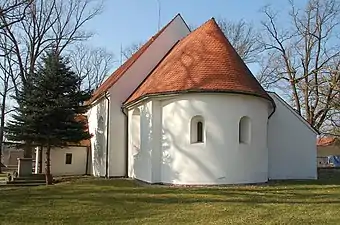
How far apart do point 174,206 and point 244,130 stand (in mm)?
7062

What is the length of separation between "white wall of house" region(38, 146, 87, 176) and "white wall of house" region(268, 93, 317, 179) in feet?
43.0

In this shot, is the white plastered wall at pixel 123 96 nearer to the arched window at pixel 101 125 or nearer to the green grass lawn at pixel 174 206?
the arched window at pixel 101 125

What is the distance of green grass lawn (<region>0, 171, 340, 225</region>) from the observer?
10641 mm

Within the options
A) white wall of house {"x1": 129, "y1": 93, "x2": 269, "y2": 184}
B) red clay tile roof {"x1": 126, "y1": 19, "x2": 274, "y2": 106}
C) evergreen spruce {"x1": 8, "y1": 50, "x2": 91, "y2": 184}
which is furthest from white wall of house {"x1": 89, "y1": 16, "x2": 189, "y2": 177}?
white wall of house {"x1": 129, "y1": 93, "x2": 269, "y2": 184}

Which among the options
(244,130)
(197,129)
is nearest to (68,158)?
(197,129)

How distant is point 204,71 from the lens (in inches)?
719

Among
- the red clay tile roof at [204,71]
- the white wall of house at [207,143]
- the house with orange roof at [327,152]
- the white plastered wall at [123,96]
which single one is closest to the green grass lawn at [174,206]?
the white wall of house at [207,143]

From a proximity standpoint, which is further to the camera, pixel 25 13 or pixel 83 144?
pixel 83 144

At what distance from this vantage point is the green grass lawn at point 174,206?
10.6 metres

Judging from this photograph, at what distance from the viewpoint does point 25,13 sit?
16.6m

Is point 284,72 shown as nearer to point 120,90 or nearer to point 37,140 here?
point 120,90

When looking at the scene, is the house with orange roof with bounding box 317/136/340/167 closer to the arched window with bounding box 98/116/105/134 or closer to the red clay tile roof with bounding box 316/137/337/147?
the red clay tile roof with bounding box 316/137/337/147

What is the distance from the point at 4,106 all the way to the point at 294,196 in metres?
30.6

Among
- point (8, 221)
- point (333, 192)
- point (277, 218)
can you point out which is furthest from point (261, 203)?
point (8, 221)
